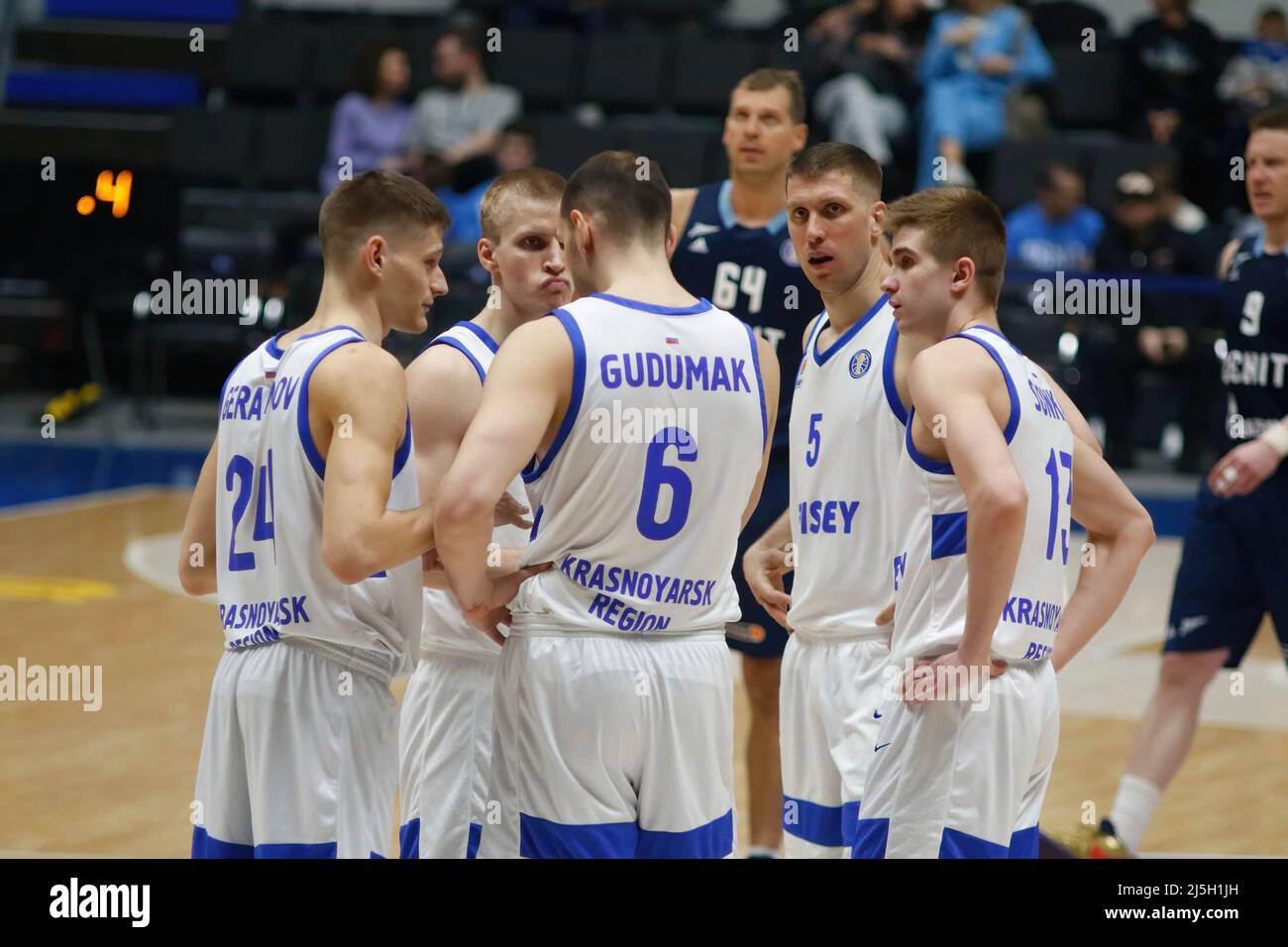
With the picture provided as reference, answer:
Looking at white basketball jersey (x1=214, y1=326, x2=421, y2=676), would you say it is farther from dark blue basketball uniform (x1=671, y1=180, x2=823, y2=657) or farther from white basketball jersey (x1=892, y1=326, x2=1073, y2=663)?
dark blue basketball uniform (x1=671, y1=180, x2=823, y2=657)

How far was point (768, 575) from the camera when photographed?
5.07 metres

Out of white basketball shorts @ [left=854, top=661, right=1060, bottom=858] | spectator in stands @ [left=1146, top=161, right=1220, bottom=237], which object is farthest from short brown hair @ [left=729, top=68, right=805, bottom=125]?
spectator in stands @ [left=1146, top=161, right=1220, bottom=237]

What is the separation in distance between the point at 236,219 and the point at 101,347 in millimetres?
1607

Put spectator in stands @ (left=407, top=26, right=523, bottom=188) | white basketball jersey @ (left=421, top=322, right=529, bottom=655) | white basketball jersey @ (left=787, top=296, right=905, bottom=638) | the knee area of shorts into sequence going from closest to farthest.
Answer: white basketball jersey @ (left=421, top=322, right=529, bottom=655) → white basketball jersey @ (left=787, top=296, right=905, bottom=638) → the knee area of shorts → spectator in stands @ (left=407, top=26, right=523, bottom=188)

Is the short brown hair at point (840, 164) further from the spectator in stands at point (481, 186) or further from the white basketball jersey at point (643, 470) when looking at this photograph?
the spectator in stands at point (481, 186)

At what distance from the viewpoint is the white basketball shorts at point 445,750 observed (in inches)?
175

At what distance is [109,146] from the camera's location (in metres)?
16.6

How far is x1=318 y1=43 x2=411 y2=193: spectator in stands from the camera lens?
15219 millimetres

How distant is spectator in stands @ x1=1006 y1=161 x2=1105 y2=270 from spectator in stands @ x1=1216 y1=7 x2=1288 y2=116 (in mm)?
1869

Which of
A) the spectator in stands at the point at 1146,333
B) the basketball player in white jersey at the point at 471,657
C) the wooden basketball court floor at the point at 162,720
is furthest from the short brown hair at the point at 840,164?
the spectator in stands at the point at 1146,333

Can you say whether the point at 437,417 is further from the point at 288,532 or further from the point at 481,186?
the point at 481,186

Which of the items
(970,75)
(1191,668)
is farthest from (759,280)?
(970,75)

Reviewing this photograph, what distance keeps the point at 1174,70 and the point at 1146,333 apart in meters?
2.85
